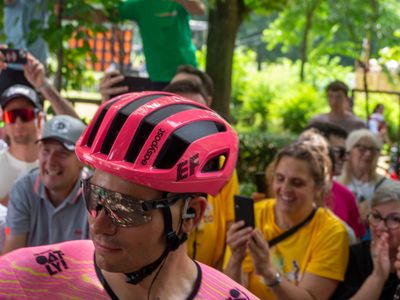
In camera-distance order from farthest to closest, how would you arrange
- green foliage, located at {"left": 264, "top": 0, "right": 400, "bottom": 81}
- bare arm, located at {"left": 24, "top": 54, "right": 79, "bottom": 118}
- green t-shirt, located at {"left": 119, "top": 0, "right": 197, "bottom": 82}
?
green foliage, located at {"left": 264, "top": 0, "right": 400, "bottom": 81}, green t-shirt, located at {"left": 119, "top": 0, "right": 197, "bottom": 82}, bare arm, located at {"left": 24, "top": 54, "right": 79, "bottom": 118}

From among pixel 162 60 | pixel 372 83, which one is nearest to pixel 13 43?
pixel 162 60

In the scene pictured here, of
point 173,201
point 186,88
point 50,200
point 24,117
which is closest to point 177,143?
point 173,201

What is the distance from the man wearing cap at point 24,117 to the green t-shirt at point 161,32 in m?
1.23

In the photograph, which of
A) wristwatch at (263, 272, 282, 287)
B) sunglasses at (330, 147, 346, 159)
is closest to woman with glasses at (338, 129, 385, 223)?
sunglasses at (330, 147, 346, 159)

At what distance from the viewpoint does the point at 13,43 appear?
671 cm

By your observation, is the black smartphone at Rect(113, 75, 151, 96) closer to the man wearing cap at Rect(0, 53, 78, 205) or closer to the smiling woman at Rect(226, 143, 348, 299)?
the man wearing cap at Rect(0, 53, 78, 205)

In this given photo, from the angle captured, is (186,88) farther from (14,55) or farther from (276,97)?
(276,97)

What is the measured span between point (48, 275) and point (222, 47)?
28.5 feet

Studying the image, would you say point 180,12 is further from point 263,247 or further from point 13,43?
point 263,247

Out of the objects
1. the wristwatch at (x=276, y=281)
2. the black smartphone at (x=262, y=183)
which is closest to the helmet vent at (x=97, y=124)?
the wristwatch at (x=276, y=281)

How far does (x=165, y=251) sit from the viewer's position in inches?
84.7

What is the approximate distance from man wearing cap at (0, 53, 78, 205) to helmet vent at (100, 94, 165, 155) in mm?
3132

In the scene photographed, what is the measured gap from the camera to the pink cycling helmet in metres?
2.02

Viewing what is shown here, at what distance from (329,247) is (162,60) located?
307 cm
